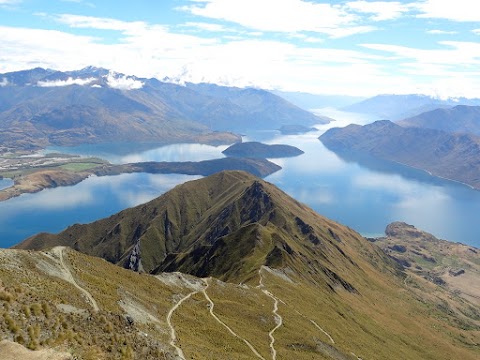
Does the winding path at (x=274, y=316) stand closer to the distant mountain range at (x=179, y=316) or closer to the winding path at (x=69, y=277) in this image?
the distant mountain range at (x=179, y=316)

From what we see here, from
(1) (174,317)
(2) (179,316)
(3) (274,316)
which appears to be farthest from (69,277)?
(3) (274,316)

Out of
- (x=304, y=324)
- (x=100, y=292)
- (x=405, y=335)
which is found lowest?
(x=405, y=335)

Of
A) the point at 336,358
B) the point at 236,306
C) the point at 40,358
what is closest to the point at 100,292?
the point at 40,358

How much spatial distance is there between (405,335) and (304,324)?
81.2 metres

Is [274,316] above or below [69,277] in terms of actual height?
below

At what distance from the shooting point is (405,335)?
18062 cm

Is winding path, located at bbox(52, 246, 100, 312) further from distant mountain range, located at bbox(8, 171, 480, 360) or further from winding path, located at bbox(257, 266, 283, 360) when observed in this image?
winding path, located at bbox(257, 266, 283, 360)

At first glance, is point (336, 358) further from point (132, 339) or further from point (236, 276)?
point (236, 276)

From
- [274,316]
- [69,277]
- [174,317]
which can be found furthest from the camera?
[274,316]

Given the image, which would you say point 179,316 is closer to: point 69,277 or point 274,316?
point 69,277

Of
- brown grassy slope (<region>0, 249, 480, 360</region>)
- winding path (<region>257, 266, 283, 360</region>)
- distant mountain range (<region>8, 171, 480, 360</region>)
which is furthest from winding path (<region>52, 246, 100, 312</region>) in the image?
winding path (<region>257, 266, 283, 360</region>)

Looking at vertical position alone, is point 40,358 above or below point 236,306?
above

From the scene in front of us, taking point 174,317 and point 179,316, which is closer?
point 174,317

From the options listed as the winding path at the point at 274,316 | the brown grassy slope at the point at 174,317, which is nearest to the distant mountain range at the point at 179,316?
the brown grassy slope at the point at 174,317
